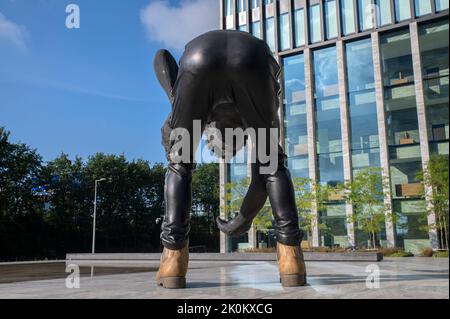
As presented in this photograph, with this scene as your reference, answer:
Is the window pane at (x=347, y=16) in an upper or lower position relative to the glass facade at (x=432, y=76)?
upper

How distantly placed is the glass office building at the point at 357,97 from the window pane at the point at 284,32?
8cm

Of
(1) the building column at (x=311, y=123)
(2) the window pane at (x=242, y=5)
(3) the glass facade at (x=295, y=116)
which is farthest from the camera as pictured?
(2) the window pane at (x=242, y=5)

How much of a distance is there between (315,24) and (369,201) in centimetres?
1407

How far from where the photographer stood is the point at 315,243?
100ft

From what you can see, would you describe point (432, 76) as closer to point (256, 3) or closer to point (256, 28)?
point (256, 28)

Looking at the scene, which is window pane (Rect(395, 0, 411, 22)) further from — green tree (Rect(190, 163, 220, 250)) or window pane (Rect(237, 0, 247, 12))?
green tree (Rect(190, 163, 220, 250))

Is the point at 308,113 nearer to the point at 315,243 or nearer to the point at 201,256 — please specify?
the point at 315,243

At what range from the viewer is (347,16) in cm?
3164

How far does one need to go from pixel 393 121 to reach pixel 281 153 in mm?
26997

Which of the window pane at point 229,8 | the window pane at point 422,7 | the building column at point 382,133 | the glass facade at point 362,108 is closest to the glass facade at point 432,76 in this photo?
the window pane at point 422,7

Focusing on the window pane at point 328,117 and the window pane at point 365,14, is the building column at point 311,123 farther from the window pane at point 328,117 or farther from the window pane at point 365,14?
the window pane at point 365,14

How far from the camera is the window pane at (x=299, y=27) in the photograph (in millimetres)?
33281

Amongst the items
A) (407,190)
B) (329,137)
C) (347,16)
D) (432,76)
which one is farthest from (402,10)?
(407,190)

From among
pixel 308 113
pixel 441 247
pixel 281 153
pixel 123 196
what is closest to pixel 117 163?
pixel 123 196
